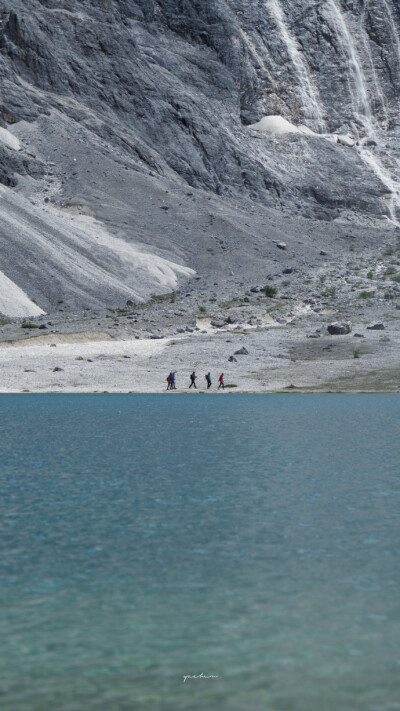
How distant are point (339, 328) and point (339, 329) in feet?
0.28

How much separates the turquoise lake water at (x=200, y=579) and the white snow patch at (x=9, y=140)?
281 feet

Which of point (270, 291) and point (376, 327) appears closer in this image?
point (376, 327)

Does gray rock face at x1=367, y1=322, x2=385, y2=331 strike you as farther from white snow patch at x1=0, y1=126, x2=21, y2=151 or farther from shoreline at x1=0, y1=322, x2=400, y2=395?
white snow patch at x1=0, y1=126, x2=21, y2=151

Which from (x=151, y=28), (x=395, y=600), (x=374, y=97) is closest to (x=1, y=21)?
(x=151, y=28)

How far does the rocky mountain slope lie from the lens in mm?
89688

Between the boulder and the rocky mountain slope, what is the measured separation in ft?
73.2

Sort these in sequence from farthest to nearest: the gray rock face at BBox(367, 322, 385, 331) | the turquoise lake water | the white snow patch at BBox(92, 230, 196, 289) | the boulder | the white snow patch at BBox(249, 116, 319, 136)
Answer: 1. the white snow patch at BBox(249, 116, 319, 136)
2. the white snow patch at BBox(92, 230, 196, 289)
3. the gray rock face at BBox(367, 322, 385, 331)
4. the boulder
5. the turquoise lake water

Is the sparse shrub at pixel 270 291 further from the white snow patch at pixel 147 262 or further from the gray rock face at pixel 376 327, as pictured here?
the gray rock face at pixel 376 327

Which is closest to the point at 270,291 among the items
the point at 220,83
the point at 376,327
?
the point at 376,327

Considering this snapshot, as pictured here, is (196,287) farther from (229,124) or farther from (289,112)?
(289,112)

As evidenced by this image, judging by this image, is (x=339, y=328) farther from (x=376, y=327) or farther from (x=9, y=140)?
(x=9, y=140)

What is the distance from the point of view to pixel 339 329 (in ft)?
222

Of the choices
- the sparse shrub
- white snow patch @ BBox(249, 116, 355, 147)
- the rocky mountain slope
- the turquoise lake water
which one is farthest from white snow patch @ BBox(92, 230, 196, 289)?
the turquoise lake water

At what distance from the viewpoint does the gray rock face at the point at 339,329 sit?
67812mm
